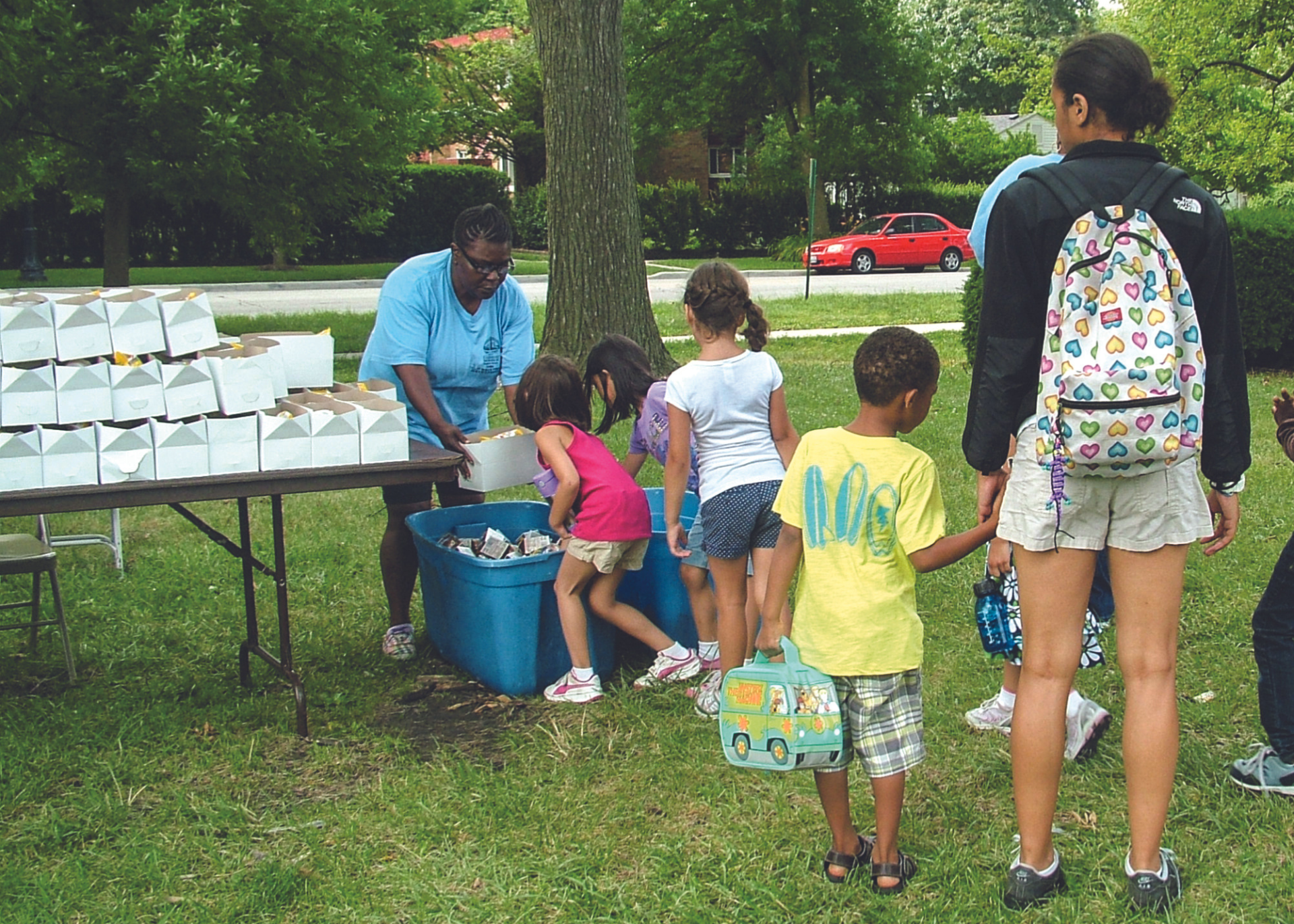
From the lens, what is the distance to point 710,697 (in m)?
4.27

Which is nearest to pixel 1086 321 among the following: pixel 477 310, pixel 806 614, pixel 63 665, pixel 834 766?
pixel 806 614

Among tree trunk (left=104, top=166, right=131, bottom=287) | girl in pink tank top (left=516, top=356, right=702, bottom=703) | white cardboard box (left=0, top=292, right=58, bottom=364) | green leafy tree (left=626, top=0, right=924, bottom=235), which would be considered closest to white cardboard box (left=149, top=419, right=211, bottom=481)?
white cardboard box (left=0, top=292, right=58, bottom=364)

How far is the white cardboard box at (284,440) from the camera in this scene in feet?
12.6

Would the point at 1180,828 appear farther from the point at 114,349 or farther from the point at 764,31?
the point at 764,31

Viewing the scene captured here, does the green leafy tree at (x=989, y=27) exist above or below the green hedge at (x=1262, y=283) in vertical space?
above

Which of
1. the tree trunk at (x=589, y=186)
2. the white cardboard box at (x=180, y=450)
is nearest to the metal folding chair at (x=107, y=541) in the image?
the white cardboard box at (x=180, y=450)

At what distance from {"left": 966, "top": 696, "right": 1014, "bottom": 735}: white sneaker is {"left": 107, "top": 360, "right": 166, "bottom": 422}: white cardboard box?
2.77 metres

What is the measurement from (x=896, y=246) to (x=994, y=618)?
25.7 metres

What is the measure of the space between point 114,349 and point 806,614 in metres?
2.31

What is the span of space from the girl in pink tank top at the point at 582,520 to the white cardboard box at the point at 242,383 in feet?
2.95

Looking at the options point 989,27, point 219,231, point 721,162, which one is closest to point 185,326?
point 219,231

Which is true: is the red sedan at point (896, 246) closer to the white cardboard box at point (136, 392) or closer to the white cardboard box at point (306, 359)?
the white cardboard box at point (306, 359)

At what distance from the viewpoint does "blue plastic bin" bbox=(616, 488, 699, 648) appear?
15.3 feet

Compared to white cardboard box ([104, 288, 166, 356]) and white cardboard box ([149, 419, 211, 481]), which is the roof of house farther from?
white cardboard box ([149, 419, 211, 481])
